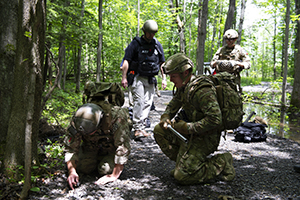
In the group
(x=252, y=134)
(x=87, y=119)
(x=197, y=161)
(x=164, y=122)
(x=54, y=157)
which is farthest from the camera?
(x=252, y=134)

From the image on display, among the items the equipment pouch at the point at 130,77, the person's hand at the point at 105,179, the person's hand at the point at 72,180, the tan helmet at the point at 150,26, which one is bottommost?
the person's hand at the point at 105,179

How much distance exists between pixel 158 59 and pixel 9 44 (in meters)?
3.02

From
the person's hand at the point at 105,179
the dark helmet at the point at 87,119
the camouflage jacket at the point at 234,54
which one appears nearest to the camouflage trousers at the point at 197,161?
the person's hand at the point at 105,179

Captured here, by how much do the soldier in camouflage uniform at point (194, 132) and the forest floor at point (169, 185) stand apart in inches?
7.3

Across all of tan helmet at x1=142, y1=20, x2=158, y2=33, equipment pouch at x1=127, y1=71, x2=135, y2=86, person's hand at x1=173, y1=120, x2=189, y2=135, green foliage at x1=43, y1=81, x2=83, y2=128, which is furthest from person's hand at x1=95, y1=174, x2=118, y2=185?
tan helmet at x1=142, y1=20, x2=158, y2=33

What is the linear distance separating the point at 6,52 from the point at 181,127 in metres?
2.59

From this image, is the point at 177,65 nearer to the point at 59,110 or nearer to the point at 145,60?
the point at 145,60

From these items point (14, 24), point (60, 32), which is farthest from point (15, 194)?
point (60, 32)

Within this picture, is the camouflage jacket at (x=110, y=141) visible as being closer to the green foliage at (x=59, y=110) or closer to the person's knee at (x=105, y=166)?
the person's knee at (x=105, y=166)

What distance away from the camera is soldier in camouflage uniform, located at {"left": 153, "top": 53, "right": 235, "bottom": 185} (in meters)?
2.78

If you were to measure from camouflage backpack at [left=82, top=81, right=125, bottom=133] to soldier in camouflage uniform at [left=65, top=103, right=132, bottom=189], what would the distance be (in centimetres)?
5

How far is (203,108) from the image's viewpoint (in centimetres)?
280

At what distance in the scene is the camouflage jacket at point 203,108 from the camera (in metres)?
2.73

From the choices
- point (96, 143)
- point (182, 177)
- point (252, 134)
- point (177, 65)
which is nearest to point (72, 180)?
point (96, 143)
